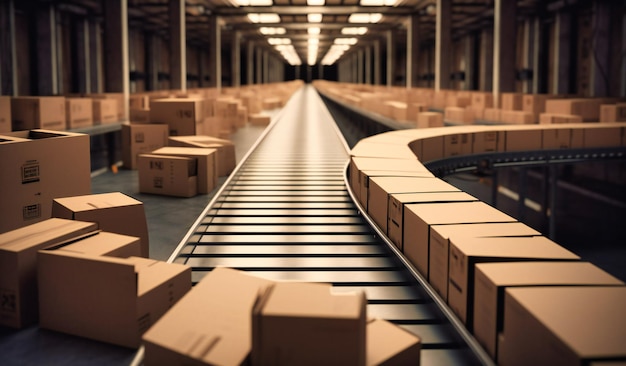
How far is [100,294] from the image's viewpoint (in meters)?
2.00

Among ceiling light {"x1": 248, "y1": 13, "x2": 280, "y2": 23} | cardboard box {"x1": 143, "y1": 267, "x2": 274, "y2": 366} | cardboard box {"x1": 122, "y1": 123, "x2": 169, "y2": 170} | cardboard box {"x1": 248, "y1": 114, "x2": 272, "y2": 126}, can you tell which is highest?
ceiling light {"x1": 248, "y1": 13, "x2": 280, "y2": 23}

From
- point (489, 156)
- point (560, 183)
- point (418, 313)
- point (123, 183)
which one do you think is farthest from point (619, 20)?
point (418, 313)

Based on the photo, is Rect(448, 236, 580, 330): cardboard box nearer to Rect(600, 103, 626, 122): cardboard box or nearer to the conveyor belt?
the conveyor belt

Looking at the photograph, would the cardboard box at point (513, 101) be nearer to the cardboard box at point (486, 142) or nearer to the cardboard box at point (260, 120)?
the cardboard box at point (486, 142)

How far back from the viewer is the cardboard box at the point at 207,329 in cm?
155

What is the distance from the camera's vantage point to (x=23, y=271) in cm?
209

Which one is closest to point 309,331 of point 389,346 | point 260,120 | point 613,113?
point 389,346

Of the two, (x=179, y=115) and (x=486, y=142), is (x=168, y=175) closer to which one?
(x=179, y=115)

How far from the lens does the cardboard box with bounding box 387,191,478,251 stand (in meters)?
2.92

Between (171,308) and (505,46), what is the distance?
12.1 meters

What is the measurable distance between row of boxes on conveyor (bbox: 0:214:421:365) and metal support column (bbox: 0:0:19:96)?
12.7m

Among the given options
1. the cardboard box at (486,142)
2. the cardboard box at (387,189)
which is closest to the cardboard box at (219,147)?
the cardboard box at (387,189)

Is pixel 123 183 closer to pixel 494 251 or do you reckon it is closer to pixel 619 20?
pixel 494 251

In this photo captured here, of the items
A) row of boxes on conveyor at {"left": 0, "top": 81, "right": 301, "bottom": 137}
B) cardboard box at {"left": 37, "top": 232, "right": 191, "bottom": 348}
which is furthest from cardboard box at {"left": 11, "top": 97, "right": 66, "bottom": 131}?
cardboard box at {"left": 37, "top": 232, "right": 191, "bottom": 348}
